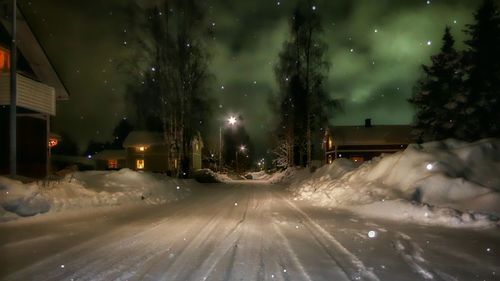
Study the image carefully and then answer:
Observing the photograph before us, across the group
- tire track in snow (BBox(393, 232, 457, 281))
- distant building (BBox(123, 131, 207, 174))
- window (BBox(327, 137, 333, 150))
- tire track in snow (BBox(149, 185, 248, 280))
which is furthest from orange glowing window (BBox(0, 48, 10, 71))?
window (BBox(327, 137, 333, 150))

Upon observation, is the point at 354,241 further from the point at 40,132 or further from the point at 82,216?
the point at 40,132

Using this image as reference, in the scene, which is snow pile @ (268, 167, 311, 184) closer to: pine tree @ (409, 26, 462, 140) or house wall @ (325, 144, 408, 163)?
pine tree @ (409, 26, 462, 140)

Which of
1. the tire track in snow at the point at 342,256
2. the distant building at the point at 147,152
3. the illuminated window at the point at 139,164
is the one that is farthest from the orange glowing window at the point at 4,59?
the illuminated window at the point at 139,164

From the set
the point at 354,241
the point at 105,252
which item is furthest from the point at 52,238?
the point at 354,241

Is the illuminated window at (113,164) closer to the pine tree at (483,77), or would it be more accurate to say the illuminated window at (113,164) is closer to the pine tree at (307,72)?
the pine tree at (307,72)

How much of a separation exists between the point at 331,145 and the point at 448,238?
6219 centimetres

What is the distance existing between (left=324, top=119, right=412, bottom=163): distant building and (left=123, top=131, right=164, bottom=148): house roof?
25.7m

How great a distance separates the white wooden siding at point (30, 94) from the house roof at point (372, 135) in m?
49.7

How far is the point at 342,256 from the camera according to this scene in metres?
8.51

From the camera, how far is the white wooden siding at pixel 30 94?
2223 centimetres

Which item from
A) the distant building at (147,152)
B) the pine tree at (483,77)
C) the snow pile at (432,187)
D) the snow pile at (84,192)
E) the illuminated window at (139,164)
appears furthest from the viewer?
the illuminated window at (139,164)

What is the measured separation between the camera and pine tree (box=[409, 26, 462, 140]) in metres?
34.5

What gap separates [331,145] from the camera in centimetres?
7212

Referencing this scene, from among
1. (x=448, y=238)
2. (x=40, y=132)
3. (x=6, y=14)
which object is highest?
(x=6, y=14)
